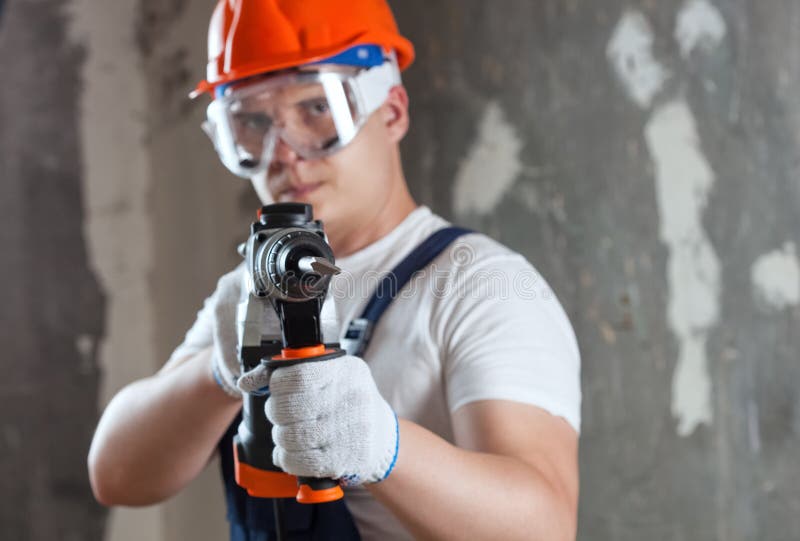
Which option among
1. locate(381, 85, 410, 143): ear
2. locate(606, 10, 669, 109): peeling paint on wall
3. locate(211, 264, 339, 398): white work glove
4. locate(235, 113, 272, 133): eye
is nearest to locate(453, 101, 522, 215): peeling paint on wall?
locate(606, 10, 669, 109): peeling paint on wall

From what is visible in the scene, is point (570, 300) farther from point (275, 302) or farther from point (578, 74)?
point (275, 302)

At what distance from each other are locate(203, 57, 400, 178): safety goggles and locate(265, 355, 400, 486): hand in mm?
540

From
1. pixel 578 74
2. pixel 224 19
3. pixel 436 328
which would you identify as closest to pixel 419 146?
pixel 578 74

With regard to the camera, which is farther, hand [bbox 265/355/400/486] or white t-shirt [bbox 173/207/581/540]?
white t-shirt [bbox 173/207/581/540]

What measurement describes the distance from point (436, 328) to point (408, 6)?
0.99 metres

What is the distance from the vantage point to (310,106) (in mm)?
1280

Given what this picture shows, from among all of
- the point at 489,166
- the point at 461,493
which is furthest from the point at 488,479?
the point at 489,166

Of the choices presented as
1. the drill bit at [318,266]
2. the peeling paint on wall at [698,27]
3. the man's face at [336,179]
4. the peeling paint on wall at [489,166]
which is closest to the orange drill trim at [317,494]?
the drill bit at [318,266]

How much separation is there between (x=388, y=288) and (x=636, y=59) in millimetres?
749

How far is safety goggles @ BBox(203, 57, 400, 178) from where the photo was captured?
4.15 ft

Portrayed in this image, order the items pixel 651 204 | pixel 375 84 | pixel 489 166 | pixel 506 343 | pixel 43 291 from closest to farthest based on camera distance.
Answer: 1. pixel 506 343
2. pixel 375 84
3. pixel 651 204
4. pixel 489 166
5. pixel 43 291

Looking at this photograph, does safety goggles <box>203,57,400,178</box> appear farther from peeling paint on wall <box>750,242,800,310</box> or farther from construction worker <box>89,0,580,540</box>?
peeling paint on wall <box>750,242,800,310</box>

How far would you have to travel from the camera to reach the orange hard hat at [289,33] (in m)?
1.25

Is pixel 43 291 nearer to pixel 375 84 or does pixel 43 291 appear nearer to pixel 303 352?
pixel 375 84
